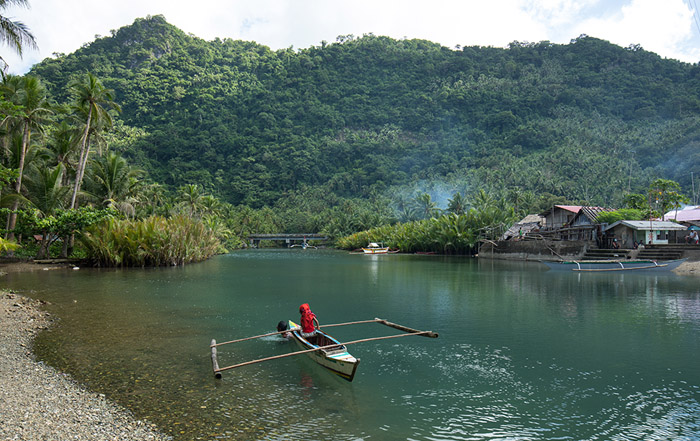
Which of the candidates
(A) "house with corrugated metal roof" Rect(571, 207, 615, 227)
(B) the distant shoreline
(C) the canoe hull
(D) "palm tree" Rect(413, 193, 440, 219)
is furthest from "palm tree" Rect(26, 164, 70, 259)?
(D) "palm tree" Rect(413, 193, 440, 219)

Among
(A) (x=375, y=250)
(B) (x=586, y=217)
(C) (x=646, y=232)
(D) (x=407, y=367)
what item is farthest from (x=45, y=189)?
(A) (x=375, y=250)

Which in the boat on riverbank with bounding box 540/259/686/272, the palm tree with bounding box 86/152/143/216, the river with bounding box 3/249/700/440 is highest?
the palm tree with bounding box 86/152/143/216

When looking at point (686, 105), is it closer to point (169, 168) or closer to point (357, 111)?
point (357, 111)

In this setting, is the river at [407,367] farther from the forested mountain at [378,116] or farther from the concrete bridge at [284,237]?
the forested mountain at [378,116]

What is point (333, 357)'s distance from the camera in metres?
9.49

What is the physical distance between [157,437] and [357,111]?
190758 mm

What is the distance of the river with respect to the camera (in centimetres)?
773

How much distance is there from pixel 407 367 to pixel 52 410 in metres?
7.07

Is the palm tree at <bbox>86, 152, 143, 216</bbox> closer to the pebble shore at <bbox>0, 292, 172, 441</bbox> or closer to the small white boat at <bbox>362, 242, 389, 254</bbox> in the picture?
the pebble shore at <bbox>0, 292, 172, 441</bbox>

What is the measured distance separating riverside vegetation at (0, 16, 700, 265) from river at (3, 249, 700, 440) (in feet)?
157

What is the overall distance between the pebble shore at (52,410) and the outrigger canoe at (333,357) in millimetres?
3542

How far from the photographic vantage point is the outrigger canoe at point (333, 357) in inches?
364

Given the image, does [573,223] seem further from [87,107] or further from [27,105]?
[27,105]

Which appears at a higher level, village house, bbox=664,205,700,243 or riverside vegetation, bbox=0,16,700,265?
riverside vegetation, bbox=0,16,700,265
